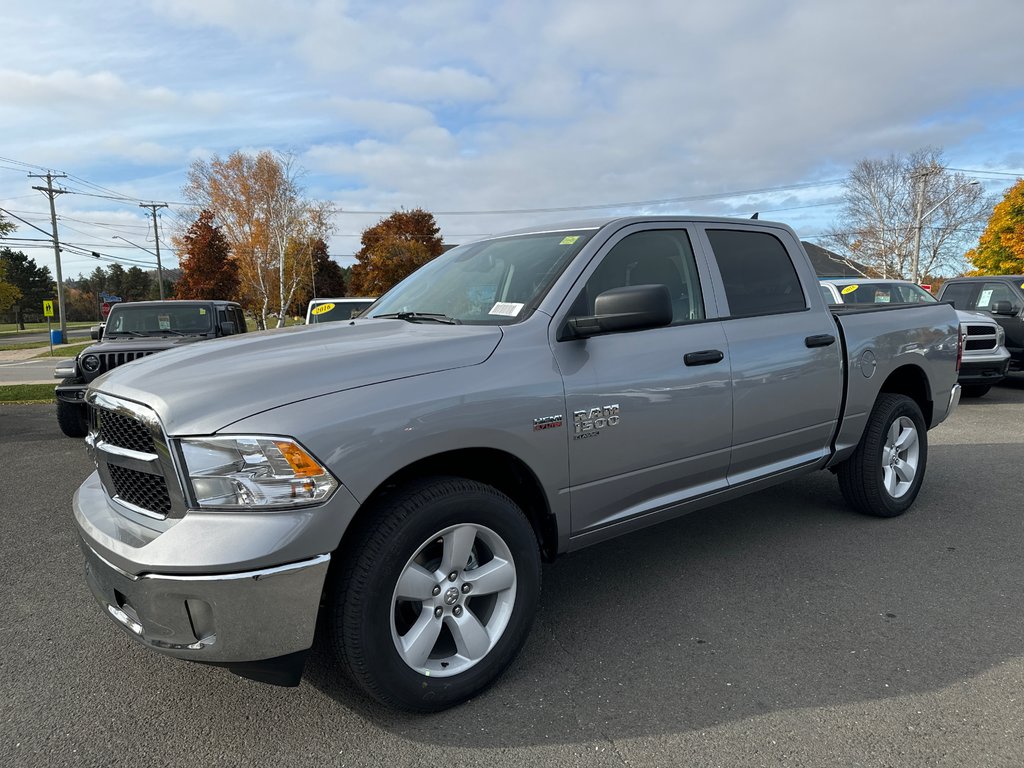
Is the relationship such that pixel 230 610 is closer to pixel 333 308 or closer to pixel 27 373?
pixel 333 308

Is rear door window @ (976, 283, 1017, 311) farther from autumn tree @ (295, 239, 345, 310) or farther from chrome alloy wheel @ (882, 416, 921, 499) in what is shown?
autumn tree @ (295, 239, 345, 310)

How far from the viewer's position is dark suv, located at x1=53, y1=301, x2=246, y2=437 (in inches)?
266

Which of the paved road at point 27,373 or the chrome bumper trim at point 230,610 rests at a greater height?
the chrome bumper trim at point 230,610

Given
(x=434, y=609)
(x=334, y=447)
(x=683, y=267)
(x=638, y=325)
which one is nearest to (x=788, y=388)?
(x=683, y=267)

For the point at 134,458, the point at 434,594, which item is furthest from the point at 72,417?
the point at 434,594

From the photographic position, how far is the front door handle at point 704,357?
329 cm

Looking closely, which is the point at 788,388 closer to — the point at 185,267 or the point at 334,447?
the point at 334,447

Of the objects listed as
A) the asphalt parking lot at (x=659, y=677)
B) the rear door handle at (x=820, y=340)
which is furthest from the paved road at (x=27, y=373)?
the rear door handle at (x=820, y=340)

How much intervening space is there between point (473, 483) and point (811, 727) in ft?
4.88

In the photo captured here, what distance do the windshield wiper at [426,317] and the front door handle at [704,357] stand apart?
3.60 ft

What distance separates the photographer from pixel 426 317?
11.1ft

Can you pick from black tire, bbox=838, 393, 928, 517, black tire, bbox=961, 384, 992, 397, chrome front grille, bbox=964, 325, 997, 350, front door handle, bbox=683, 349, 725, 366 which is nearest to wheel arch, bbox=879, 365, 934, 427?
black tire, bbox=838, 393, 928, 517

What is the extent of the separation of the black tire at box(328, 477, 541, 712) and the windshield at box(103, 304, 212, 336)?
7163 millimetres

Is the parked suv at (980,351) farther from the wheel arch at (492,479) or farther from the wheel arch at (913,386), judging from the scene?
the wheel arch at (492,479)
